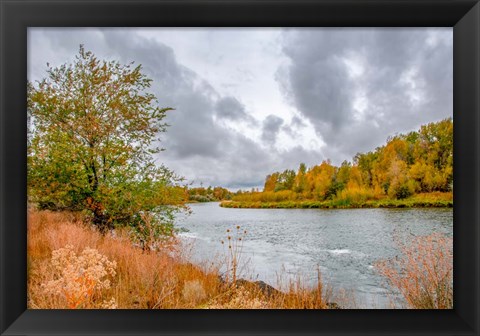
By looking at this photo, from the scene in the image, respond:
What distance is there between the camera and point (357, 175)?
103 inches

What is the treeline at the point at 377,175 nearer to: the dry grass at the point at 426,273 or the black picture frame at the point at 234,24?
the dry grass at the point at 426,273

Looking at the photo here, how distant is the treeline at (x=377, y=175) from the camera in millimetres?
2342

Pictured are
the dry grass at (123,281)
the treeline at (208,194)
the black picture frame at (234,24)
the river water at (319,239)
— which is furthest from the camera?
the treeline at (208,194)

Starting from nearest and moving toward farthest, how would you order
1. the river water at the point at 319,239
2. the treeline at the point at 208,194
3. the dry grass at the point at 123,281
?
the dry grass at the point at 123,281 → the river water at the point at 319,239 → the treeline at the point at 208,194

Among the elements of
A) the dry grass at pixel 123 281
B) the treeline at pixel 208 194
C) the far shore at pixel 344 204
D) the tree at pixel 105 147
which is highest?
the tree at pixel 105 147

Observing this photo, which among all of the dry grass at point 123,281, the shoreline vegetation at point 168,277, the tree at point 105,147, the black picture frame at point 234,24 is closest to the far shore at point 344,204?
the shoreline vegetation at point 168,277

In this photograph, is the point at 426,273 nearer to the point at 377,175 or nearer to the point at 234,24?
the point at 377,175

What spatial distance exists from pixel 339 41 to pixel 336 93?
1.16 ft

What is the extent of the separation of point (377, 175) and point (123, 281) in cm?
196

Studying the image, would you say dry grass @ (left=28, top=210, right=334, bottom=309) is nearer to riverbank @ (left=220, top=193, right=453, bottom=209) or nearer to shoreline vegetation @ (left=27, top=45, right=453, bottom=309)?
shoreline vegetation @ (left=27, top=45, right=453, bottom=309)

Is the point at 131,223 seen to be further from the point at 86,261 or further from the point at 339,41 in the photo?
the point at 339,41

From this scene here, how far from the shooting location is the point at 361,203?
269 centimetres

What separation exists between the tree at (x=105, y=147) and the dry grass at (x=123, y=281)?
0.94ft
